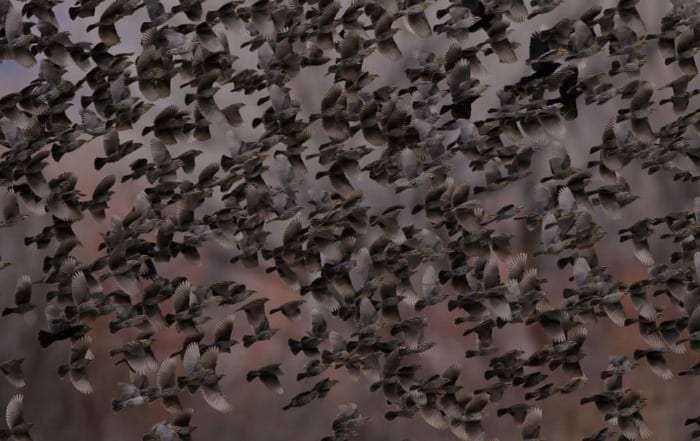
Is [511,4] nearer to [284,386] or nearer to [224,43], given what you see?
[224,43]

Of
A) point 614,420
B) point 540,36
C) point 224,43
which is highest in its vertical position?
point 224,43

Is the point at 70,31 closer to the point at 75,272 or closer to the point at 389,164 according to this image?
the point at 75,272

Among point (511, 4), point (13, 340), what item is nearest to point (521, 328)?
point (511, 4)

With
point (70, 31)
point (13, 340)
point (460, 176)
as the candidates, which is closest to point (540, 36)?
point (460, 176)

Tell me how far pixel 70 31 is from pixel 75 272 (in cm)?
46

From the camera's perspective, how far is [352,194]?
2.20 m

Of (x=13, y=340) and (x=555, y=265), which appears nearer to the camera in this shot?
(x=13, y=340)

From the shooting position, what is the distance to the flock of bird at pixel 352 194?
2141 mm

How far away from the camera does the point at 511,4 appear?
2258mm

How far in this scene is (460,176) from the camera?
229 centimetres

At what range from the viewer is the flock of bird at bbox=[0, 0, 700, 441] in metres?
2.14

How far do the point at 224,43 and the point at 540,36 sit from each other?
2.08ft

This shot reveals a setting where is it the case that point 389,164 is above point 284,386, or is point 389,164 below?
above

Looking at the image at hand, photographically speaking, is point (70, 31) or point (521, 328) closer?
point (70, 31)
